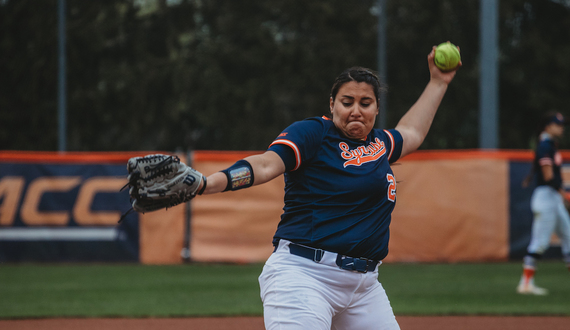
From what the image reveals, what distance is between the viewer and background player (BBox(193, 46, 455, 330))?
306cm

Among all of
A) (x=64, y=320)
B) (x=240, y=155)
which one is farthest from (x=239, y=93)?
(x=64, y=320)

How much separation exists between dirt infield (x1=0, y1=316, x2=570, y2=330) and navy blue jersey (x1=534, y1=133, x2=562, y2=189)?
73.3 inches

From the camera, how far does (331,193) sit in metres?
3.15

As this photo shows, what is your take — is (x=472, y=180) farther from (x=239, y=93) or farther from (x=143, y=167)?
(x=239, y=93)

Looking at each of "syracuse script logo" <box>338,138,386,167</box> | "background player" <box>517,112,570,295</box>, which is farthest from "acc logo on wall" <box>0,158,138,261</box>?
"syracuse script logo" <box>338,138,386,167</box>

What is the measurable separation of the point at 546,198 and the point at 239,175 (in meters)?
6.26

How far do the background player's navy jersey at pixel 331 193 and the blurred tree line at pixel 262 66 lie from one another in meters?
23.6

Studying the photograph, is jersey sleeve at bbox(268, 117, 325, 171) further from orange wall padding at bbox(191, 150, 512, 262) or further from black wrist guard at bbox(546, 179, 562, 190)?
orange wall padding at bbox(191, 150, 512, 262)

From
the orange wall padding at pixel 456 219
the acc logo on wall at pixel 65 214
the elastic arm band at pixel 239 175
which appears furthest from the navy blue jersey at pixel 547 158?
the acc logo on wall at pixel 65 214

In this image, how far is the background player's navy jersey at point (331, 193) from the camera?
3133mm

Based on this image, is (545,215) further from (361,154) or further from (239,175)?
(239,175)

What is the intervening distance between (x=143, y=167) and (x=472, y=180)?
9.60 metres

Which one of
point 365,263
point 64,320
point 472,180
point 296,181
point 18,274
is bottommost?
point 18,274

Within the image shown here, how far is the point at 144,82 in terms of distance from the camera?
28.3m
